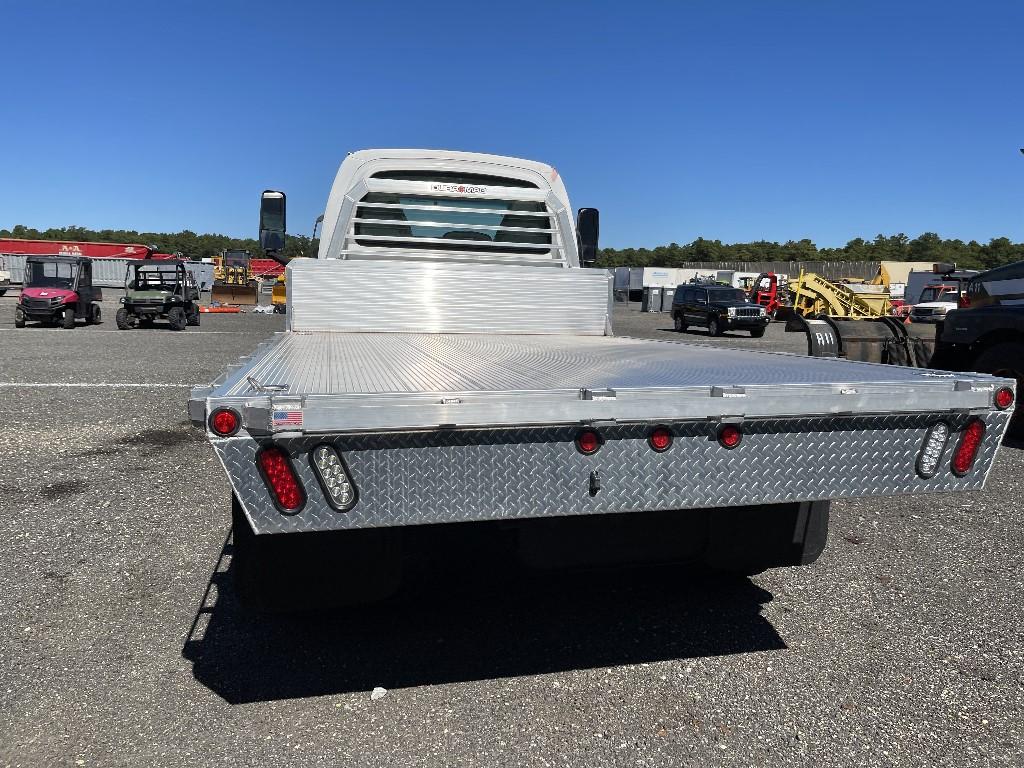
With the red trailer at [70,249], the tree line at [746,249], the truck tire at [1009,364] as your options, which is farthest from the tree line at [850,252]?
the truck tire at [1009,364]

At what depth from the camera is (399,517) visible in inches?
94.5

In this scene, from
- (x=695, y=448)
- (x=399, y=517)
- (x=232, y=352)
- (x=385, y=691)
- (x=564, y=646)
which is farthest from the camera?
(x=232, y=352)

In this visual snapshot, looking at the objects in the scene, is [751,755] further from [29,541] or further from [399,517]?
[29,541]

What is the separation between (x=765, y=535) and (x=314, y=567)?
2042 millimetres

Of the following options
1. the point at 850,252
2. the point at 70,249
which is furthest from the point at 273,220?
the point at 850,252

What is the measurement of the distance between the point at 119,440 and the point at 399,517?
6.17 m

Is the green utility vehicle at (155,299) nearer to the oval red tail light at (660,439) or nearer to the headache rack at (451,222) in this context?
the headache rack at (451,222)

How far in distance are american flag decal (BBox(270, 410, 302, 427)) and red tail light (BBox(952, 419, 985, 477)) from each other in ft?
7.55

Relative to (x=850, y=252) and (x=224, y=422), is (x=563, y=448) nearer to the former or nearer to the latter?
(x=224, y=422)

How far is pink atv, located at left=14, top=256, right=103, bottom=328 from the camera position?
22.8m

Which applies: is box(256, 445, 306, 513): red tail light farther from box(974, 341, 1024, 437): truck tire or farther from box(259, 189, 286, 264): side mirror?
box(974, 341, 1024, 437): truck tire

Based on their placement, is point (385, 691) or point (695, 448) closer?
point (695, 448)

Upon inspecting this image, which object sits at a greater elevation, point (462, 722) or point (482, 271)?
point (482, 271)

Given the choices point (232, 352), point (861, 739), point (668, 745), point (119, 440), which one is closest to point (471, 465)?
point (668, 745)
